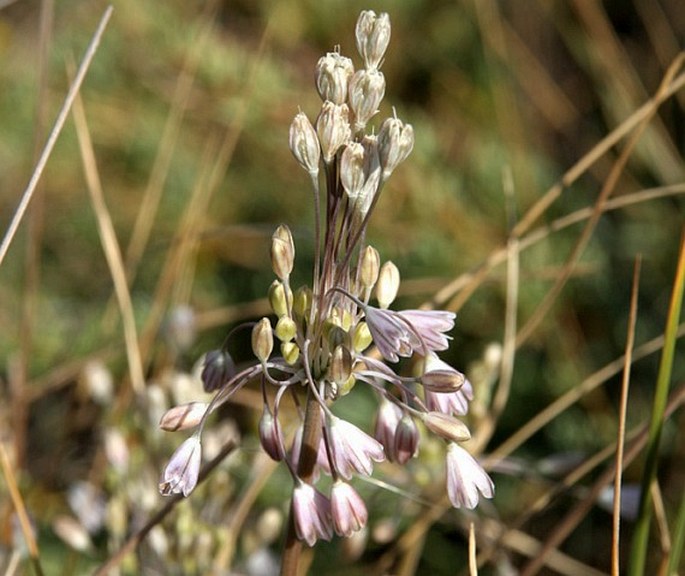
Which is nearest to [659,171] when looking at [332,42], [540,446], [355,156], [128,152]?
[540,446]

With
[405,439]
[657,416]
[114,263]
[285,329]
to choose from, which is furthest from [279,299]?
[114,263]

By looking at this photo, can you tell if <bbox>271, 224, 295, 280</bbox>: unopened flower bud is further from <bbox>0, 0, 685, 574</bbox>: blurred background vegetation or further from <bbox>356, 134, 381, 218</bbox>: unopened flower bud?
<bbox>0, 0, 685, 574</bbox>: blurred background vegetation

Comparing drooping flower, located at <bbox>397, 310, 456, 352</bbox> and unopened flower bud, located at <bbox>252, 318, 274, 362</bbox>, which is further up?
drooping flower, located at <bbox>397, 310, 456, 352</bbox>

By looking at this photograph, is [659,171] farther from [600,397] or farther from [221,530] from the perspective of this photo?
[221,530]

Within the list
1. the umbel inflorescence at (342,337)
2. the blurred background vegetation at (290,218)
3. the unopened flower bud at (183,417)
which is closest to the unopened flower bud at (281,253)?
the umbel inflorescence at (342,337)

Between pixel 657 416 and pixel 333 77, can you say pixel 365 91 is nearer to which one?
pixel 333 77

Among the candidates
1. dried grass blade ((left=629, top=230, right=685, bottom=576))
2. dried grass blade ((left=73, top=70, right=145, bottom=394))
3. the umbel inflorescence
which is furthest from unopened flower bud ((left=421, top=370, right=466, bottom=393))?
dried grass blade ((left=73, top=70, right=145, bottom=394))

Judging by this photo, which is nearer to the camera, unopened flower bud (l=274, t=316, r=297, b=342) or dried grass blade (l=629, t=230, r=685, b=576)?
unopened flower bud (l=274, t=316, r=297, b=342)
